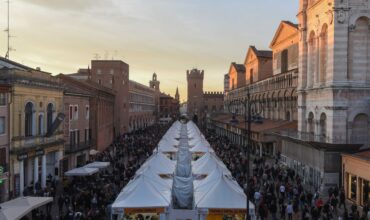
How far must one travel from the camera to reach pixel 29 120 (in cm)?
3112

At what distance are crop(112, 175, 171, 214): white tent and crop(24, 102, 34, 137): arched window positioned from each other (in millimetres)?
12345

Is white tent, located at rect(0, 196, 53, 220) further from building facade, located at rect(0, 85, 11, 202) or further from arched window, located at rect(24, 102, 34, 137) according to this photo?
arched window, located at rect(24, 102, 34, 137)

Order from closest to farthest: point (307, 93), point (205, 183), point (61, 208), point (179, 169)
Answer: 1. point (205, 183)
2. point (61, 208)
3. point (179, 169)
4. point (307, 93)

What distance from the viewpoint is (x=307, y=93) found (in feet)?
120

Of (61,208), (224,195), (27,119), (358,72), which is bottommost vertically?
(61,208)

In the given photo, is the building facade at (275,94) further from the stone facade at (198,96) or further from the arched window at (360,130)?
the stone facade at (198,96)

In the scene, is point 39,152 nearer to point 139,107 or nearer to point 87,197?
point 87,197

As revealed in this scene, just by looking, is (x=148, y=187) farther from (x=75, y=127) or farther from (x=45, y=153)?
(x=75, y=127)

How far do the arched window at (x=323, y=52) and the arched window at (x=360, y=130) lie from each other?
4.00 meters

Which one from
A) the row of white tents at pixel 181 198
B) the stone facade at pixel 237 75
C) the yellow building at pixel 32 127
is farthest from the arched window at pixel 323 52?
the stone facade at pixel 237 75

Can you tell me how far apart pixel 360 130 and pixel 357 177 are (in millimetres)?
5240

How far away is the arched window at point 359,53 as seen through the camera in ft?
100

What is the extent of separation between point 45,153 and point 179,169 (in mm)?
9724

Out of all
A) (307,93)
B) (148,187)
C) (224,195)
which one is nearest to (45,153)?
(148,187)
